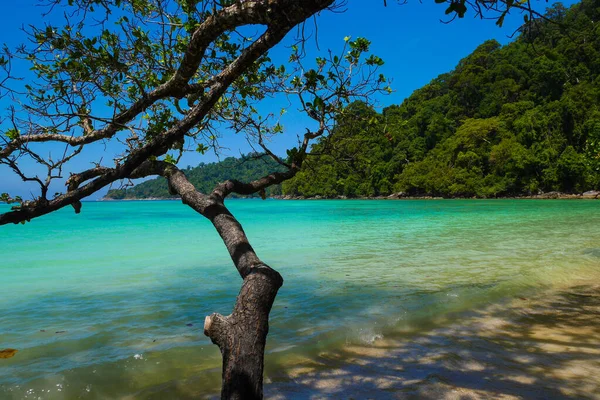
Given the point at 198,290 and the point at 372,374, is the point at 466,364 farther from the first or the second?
the point at 198,290

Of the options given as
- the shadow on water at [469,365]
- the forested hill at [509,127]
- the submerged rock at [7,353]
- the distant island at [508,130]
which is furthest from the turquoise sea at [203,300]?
the distant island at [508,130]

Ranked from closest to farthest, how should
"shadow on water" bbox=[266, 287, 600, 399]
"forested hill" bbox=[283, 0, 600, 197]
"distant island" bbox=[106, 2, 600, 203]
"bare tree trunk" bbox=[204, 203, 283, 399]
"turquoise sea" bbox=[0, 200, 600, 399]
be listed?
"bare tree trunk" bbox=[204, 203, 283, 399] < "shadow on water" bbox=[266, 287, 600, 399] < "turquoise sea" bbox=[0, 200, 600, 399] < "distant island" bbox=[106, 2, 600, 203] < "forested hill" bbox=[283, 0, 600, 197]

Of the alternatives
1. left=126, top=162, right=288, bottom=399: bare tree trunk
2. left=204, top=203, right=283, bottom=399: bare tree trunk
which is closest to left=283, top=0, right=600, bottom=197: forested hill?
left=126, top=162, right=288, bottom=399: bare tree trunk

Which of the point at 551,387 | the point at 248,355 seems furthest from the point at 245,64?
the point at 551,387

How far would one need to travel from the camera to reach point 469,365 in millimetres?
3723

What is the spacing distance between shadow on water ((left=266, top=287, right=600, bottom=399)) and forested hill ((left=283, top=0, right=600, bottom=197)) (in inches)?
1664

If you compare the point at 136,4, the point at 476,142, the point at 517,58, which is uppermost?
the point at 517,58

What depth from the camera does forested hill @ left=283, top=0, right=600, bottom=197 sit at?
198ft

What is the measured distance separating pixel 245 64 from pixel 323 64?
2.17 metres

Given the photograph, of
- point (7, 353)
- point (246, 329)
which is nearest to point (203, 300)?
point (7, 353)

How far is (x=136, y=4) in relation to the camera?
355 cm

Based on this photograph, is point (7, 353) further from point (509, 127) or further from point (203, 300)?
point (509, 127)

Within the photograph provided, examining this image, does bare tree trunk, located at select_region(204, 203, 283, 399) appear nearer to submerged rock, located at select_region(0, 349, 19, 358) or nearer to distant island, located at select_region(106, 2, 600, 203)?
submerged rock, located at select_region(0, 349, 19, 358)

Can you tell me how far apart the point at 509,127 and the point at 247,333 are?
78.4 m
